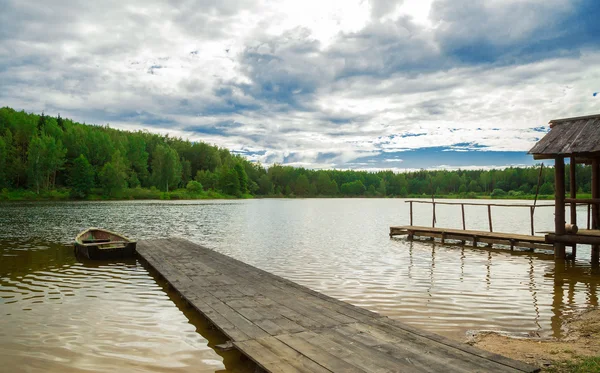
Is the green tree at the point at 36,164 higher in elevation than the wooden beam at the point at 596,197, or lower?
higher

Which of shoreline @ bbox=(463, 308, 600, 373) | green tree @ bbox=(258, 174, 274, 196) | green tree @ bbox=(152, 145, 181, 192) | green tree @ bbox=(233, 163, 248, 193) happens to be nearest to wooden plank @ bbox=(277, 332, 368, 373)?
shoreline @ bbox=(463, 308, 600, 373)

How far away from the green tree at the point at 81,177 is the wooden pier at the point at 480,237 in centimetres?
6971

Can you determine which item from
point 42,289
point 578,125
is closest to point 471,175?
point 578,125

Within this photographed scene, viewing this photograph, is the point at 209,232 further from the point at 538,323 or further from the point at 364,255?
the point at 538,323

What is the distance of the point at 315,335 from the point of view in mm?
5711

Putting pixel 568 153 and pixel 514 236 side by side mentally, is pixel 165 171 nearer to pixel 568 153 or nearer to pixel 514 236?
pixel 514 236

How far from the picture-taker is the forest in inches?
2982

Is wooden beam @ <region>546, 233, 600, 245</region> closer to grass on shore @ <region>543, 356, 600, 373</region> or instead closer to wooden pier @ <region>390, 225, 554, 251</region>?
wooden pier @ <region>390, 225, 554, 251</region>

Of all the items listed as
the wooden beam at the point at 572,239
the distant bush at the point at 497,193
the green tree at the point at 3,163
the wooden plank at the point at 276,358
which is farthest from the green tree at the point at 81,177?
the distant bush at the point at 497,193

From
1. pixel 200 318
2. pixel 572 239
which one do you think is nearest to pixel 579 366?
pixel 200 318

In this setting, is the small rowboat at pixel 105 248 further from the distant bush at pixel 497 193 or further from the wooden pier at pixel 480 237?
the distant bush at pixel 497 193

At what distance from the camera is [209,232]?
87.5 feet

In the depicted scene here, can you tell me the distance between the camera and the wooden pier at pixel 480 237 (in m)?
17.9

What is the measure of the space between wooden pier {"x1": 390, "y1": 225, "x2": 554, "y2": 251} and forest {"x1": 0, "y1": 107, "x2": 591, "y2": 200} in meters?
11.4
